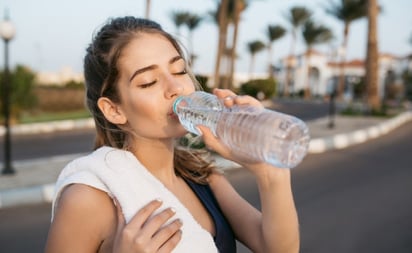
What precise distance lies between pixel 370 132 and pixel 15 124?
39.7 ft

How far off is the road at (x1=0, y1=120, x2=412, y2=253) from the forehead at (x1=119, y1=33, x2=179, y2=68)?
9.23ft

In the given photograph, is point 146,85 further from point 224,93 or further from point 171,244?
point 171,244

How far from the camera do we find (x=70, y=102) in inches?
1027

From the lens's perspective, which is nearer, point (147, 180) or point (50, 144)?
point (147, 180)

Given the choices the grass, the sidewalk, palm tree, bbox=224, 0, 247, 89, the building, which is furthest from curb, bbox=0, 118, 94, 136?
the building

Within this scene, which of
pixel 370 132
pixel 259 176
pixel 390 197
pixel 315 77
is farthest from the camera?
pixel 315 77

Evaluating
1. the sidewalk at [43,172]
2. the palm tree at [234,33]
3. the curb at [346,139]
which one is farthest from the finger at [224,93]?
the palm tree at [234,33]

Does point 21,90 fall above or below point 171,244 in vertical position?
below

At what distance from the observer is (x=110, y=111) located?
1.39m

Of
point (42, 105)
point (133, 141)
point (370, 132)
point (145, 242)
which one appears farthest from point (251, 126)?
point (42, 105)

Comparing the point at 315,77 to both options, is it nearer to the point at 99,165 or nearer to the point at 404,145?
the point at 404,145

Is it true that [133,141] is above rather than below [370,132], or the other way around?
above

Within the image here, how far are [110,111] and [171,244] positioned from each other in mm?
512

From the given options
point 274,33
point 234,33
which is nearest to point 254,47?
point 274,33
